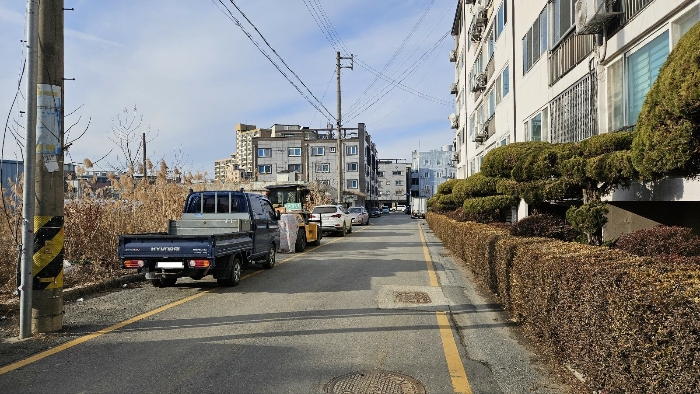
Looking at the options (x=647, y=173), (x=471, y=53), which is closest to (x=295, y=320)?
(x=647, y=173)

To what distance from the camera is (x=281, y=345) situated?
5.79m

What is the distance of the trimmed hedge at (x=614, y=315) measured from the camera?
303cm

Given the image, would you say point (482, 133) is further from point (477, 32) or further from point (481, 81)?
point (477, 32)

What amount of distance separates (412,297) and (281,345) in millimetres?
3592

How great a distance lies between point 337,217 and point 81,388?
71.4 feet

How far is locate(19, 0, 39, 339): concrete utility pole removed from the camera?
611 cm

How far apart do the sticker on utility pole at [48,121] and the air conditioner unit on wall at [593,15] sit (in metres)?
9.80

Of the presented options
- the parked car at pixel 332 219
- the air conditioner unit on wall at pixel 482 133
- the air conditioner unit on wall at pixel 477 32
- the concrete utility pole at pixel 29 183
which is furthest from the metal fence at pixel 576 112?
the air conditioner unit on wall at pixel 477 32

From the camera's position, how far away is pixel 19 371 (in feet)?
16.1

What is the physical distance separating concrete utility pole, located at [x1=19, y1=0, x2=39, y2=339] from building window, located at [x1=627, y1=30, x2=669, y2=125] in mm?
9063

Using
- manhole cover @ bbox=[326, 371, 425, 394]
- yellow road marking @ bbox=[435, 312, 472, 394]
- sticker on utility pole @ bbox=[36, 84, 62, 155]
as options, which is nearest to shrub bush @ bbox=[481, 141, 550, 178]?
yellow road marking @ bbox=[435, 312, 472, 394]

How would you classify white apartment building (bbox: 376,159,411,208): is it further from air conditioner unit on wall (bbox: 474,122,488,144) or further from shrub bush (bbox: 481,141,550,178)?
shrub bush (bbox: 481,141,550,178)

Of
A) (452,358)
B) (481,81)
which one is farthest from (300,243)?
(481,81)

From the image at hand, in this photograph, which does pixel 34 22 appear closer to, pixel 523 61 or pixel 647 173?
pixel 647 173
